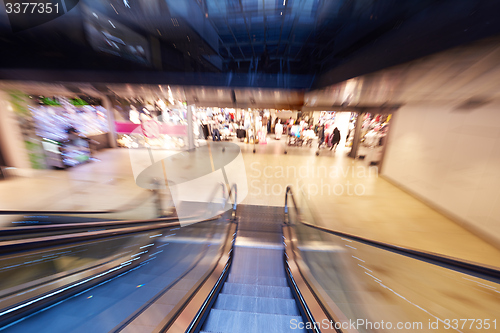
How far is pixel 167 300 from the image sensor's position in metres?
1.53

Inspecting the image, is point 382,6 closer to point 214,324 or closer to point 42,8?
point 214,324

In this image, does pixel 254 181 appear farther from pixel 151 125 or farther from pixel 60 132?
pixel 60 132

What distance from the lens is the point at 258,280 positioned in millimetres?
2238

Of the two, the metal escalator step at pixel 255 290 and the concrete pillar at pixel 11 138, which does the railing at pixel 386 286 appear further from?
the concrete pillar at pixel 11 138

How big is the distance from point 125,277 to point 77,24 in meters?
5.57

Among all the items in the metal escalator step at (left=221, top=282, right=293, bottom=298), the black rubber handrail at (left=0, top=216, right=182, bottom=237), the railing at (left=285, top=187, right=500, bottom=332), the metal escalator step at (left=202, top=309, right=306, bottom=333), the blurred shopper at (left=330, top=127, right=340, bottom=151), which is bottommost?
the railing at (left=285, top=187, right=500, bottom=332)

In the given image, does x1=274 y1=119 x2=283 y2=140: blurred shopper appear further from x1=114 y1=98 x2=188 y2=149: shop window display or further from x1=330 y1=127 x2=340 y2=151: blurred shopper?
x1=114 y1=98 x2=188 y2=149: shop window display

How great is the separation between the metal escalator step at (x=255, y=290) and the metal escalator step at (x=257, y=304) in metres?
0.18

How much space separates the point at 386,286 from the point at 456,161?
146 inches

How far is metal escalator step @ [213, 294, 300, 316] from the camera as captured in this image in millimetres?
1700

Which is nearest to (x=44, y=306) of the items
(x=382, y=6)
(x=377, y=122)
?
(x=382, y=6)

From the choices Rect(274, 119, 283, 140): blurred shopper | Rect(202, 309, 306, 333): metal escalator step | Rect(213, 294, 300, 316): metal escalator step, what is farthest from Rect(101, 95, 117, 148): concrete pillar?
Rect(202, 309, 306, 333): metal escalator step

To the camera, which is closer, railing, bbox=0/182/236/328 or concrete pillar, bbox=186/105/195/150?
railing, bbox=0/182/236/328

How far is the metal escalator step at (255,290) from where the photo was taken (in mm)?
1983
